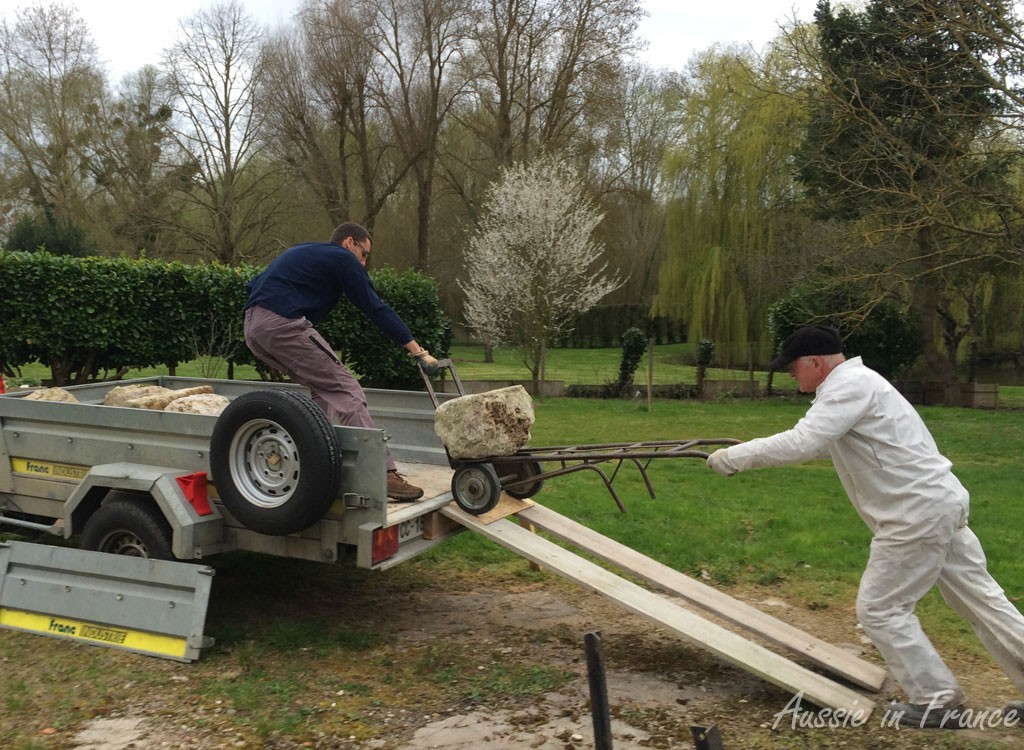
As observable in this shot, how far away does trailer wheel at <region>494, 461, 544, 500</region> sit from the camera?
5023mm

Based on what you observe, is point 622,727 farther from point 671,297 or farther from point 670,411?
point 671,297

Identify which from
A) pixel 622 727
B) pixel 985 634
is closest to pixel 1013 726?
pixel 985 634

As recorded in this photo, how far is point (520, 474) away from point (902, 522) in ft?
7.23

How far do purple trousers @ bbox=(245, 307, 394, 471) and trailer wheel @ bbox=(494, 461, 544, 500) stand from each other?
0.68 m

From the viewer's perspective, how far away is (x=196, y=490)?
4496 millimetres

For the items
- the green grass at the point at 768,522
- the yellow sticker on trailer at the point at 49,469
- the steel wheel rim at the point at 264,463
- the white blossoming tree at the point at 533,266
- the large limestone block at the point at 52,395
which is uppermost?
the white blossoming tree at the point at 533,266

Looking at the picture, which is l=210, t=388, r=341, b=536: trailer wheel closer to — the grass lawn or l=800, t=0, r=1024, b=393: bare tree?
the grass lawn

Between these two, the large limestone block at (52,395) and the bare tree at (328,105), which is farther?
the bare tree at (328,105)

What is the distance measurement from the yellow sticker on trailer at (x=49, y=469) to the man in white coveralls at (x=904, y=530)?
3.66 meters

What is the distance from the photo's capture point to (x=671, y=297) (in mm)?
26359

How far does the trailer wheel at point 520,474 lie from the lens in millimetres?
5023

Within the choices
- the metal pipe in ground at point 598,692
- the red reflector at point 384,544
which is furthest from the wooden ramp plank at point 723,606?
the metal pipe in ground at point 598,692

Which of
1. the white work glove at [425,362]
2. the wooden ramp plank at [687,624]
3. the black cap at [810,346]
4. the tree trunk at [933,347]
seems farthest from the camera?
the tree trunk at [933,347]

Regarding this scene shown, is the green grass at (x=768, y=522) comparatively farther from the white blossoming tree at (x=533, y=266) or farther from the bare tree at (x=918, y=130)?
the white blossoming tree at (x=533, y=266)
